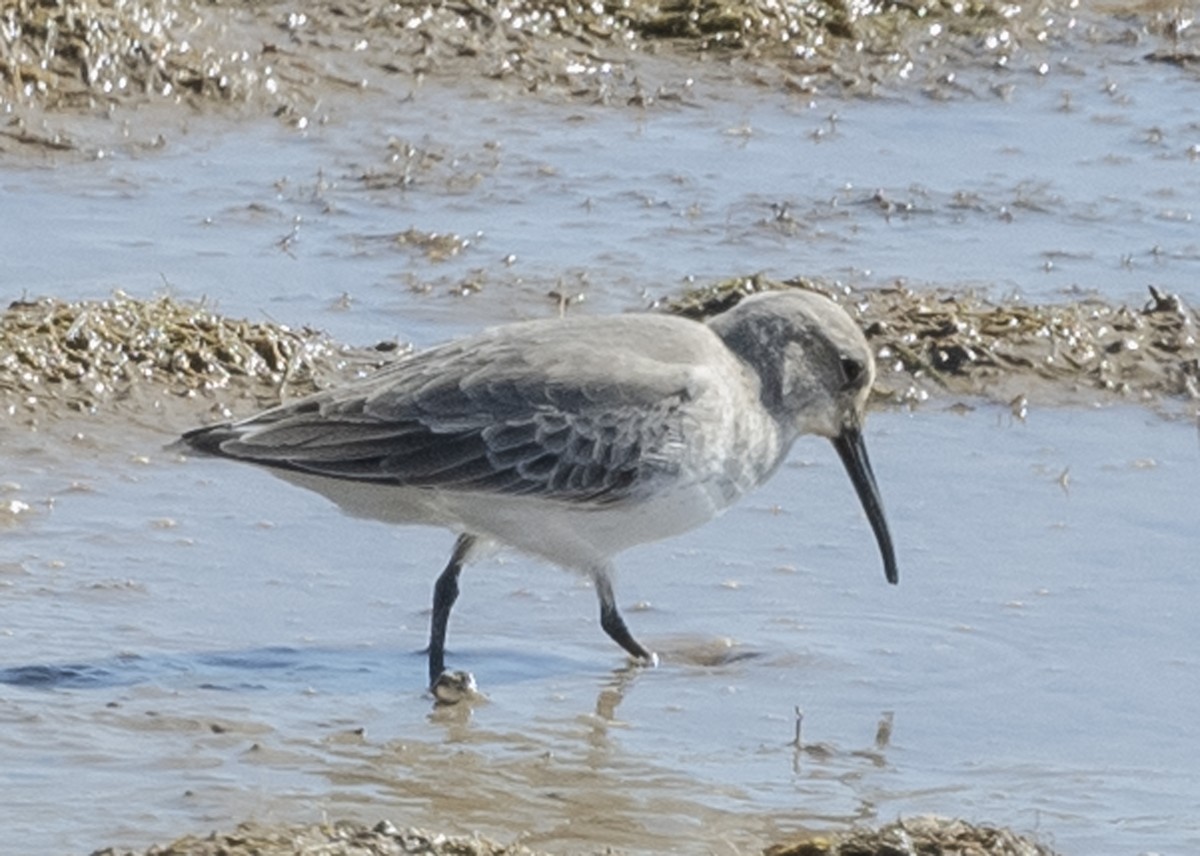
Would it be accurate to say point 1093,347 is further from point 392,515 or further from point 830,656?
point 392,515

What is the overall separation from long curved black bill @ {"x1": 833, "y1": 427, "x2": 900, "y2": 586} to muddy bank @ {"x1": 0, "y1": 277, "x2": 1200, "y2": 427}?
68.8 inches

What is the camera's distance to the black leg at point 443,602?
707 cm

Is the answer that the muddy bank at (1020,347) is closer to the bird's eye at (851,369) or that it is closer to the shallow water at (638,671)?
the shallow water at (638,671)

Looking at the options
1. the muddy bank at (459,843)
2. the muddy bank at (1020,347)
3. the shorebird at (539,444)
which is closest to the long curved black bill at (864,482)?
the shorebird at (539,444)

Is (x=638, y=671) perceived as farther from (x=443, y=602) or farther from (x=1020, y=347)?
(x=1020, y=347)

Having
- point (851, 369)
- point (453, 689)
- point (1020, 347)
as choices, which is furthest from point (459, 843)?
point (1020, 347)

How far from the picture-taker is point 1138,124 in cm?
1334

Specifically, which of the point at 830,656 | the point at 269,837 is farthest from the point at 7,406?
the point at 269,837

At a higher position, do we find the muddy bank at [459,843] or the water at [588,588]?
the muddy bank at [459,843]

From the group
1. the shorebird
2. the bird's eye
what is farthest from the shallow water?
the bird's eye

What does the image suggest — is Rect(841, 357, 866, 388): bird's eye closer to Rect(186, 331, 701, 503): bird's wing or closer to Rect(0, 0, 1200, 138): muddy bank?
Rect(186, 331, 701, 503): bird's wing

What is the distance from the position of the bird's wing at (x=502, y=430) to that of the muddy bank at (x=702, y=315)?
1.87 meters

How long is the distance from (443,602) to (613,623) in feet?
1.58

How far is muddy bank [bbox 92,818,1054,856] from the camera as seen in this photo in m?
5.42
